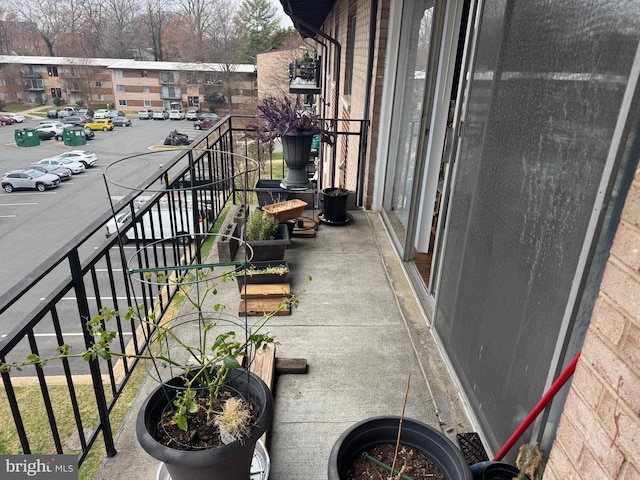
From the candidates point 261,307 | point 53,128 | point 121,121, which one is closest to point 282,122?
point 261,307

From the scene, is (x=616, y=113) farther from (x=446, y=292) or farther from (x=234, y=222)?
(x=234, y=222)

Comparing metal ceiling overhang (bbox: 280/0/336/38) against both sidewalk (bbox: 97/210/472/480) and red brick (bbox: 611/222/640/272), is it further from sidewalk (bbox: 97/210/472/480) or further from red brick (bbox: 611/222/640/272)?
red brick (bbox: 611/222/640/272)

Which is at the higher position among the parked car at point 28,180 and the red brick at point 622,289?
the red brick at point 622,289

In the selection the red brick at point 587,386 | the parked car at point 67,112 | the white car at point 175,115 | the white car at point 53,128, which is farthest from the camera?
the parked car at point 67,112

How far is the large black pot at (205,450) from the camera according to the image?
50.0 inches

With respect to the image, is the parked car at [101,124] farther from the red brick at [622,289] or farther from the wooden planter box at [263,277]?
the red brick at [622,289]

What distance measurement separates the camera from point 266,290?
2875 mm

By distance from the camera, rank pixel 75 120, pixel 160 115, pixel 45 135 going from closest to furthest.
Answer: pixel 45 135
pixel 75 120
pixel 160 115

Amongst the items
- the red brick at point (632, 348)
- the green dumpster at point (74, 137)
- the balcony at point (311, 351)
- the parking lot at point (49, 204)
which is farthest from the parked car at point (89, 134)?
the red brick at point (632, 348)

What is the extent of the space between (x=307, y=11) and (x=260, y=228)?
25.1 feet

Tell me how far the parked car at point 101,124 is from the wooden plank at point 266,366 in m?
36.8

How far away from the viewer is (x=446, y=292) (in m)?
2.24

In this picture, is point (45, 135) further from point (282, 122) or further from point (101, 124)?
point (282, 122)

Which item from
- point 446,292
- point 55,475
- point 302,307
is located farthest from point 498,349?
point 55,475
